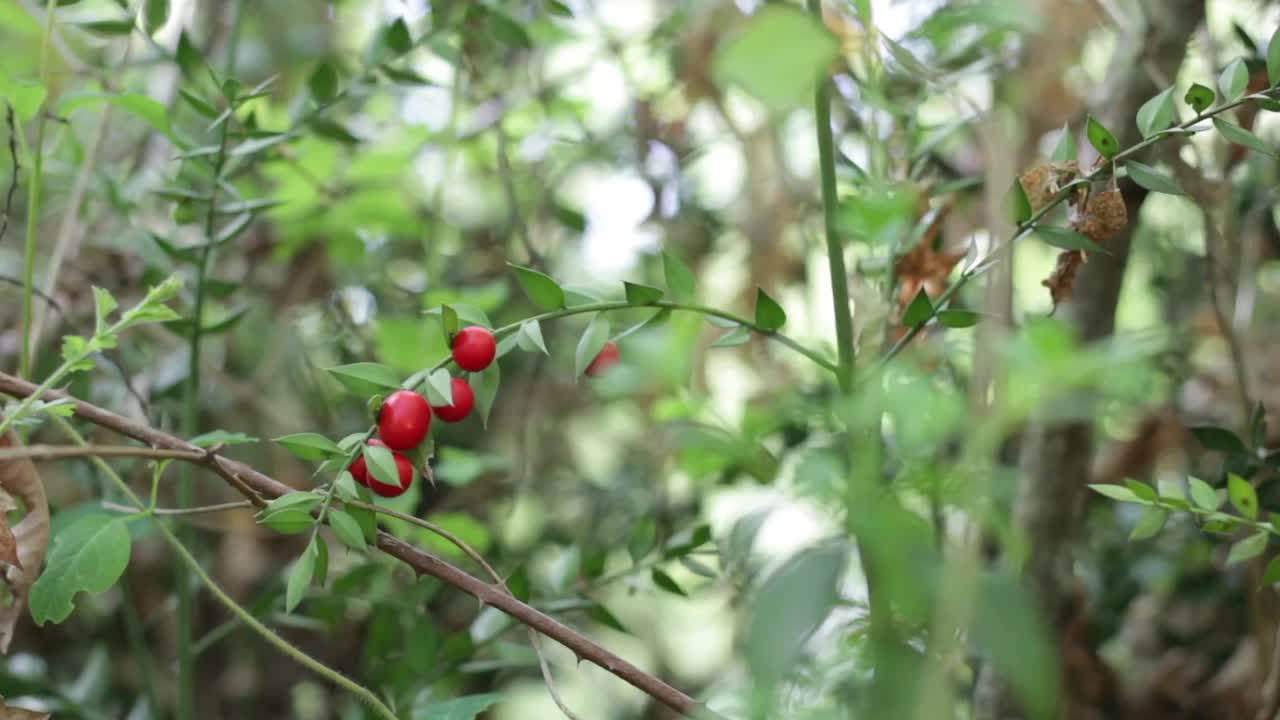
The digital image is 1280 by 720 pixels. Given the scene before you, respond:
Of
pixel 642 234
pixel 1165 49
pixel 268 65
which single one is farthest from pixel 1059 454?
pixel 268 65

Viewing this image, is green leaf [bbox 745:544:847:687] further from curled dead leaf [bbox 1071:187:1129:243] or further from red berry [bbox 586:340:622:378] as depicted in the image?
red berry [bbox 586:340:622:378]

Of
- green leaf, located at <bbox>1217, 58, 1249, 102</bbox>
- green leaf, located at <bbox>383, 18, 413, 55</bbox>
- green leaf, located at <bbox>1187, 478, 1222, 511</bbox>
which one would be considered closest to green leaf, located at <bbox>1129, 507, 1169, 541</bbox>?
green leaf, located at <bbox>1187, 478, 1222, 511</bbox>

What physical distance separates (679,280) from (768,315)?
49 mm

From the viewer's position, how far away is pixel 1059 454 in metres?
0.92

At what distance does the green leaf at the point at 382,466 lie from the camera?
50cm

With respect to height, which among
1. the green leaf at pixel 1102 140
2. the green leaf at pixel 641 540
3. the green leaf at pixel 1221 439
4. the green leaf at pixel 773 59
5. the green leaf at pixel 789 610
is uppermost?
the green leaf at pixel 773 59

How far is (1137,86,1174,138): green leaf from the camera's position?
0.56 m

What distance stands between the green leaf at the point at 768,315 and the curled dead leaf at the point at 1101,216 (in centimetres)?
16

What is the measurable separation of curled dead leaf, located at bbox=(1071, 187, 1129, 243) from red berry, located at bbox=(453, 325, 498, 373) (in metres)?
0.30

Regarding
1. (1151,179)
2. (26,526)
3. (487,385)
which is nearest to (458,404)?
(487,385)

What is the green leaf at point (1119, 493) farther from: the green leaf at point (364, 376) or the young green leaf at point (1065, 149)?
the green leaf at point (364, 376)

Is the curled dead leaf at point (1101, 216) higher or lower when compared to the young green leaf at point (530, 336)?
higher

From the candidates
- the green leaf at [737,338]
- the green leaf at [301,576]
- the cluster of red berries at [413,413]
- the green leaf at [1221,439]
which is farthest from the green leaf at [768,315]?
the green leaf at [1221,439]

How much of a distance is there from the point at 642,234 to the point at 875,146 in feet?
1.70
